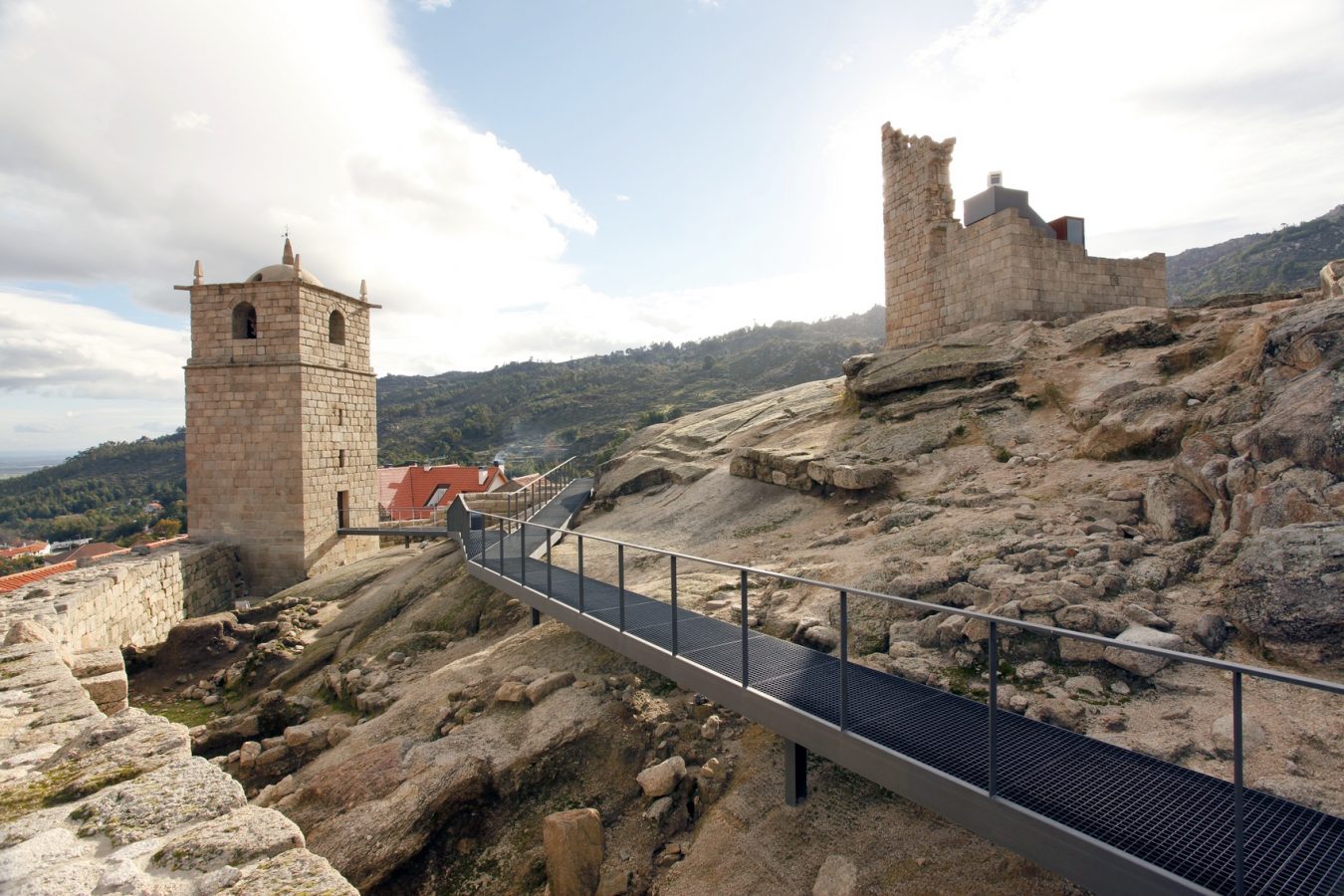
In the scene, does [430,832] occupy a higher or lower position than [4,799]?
lower

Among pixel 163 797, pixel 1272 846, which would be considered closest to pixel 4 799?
pixel 163 797

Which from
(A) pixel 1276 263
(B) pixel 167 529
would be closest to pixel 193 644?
(B) pixel 167 529

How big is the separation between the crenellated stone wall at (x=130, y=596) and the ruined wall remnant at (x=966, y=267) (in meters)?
16.9

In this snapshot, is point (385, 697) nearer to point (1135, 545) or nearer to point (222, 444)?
point (1135, 545)

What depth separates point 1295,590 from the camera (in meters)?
4.86

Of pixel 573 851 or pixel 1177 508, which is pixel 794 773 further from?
pixel 1177 508

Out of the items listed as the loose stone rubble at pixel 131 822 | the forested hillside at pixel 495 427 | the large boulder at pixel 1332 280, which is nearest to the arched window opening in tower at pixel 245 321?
the loose stone rubble at pixel 131 822

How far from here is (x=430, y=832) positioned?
5898 mm

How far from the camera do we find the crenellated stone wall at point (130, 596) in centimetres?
1118

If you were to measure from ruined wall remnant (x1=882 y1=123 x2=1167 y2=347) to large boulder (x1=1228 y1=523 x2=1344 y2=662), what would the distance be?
964 cm

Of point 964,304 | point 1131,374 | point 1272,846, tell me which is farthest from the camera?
point 964,304

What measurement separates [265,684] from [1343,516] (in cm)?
1462

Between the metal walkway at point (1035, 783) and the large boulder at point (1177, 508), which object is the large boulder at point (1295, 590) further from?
the metal walkway at point (1035, 783)

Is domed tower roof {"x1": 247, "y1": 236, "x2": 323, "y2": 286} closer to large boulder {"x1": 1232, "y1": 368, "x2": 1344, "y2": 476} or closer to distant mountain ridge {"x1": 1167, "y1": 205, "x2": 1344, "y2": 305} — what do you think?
large boulder {"x1": 1232, "y1": 368, "x2": 1344, "y2": 476}
